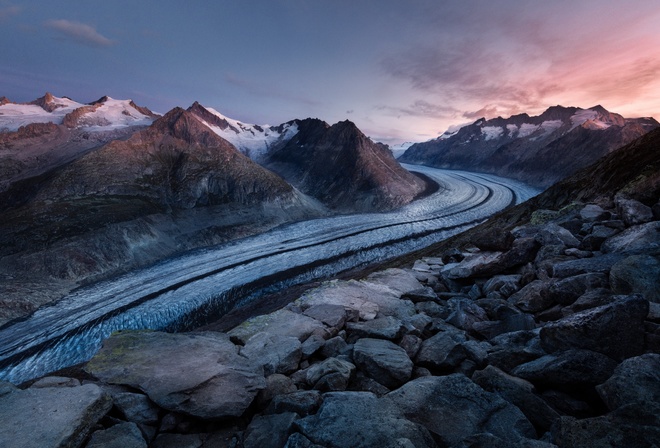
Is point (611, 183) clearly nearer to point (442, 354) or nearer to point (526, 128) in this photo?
point (442, 354)

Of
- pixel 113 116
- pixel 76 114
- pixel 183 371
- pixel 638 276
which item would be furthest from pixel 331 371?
pixel 113 116

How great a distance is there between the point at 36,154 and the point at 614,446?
111 meters

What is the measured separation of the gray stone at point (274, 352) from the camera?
760 centimetres

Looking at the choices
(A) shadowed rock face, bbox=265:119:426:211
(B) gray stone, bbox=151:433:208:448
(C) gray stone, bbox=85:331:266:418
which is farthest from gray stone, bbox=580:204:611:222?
(A) shadowed rock face, bbox=265:119:426:211

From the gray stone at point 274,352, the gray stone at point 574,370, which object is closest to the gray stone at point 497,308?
the gray stone at point 574,370

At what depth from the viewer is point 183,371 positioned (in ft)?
22.1

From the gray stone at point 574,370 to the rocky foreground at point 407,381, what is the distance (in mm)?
19

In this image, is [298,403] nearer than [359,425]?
No

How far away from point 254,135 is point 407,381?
177 m

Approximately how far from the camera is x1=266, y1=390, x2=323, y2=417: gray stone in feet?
19.0

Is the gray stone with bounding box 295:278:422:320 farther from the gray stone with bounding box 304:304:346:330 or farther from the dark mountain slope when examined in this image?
the dark mountain slope

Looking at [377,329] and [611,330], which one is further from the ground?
[611,330]

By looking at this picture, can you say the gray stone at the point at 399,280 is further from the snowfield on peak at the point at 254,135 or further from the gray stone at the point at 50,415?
the snowfield on peak at the point at 254,135

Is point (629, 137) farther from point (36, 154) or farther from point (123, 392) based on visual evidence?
point (36, 154)
